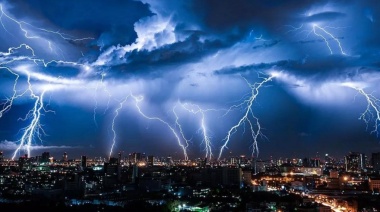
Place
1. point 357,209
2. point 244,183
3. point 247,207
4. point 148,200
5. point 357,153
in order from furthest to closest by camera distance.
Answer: point 357,153 → point 244,183 → point 148,200 → point 357,209 → point 247,207

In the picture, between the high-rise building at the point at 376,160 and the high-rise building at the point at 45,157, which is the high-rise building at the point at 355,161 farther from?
the high-rise building at the point at 45,157

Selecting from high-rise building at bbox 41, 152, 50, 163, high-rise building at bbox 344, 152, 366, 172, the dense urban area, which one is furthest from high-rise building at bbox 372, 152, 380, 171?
high-rise building at bbox 41, 152, 50, 163

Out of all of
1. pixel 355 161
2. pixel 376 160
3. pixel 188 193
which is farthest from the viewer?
pixel 355 161

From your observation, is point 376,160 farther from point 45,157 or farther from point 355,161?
point 45,157

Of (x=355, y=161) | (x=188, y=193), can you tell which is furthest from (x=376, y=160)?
(x=188, y=193)

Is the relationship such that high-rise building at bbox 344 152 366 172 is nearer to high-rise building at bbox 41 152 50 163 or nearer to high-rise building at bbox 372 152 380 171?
high-rise building at bbox 372 152 380 171

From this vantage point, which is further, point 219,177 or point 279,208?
point 219,177

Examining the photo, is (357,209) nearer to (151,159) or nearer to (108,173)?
(108,173)

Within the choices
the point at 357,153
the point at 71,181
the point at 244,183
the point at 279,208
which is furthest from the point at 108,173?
the point at 357,153

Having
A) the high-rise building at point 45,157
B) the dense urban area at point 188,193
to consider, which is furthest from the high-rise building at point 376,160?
the high-rise building at point 45,157
